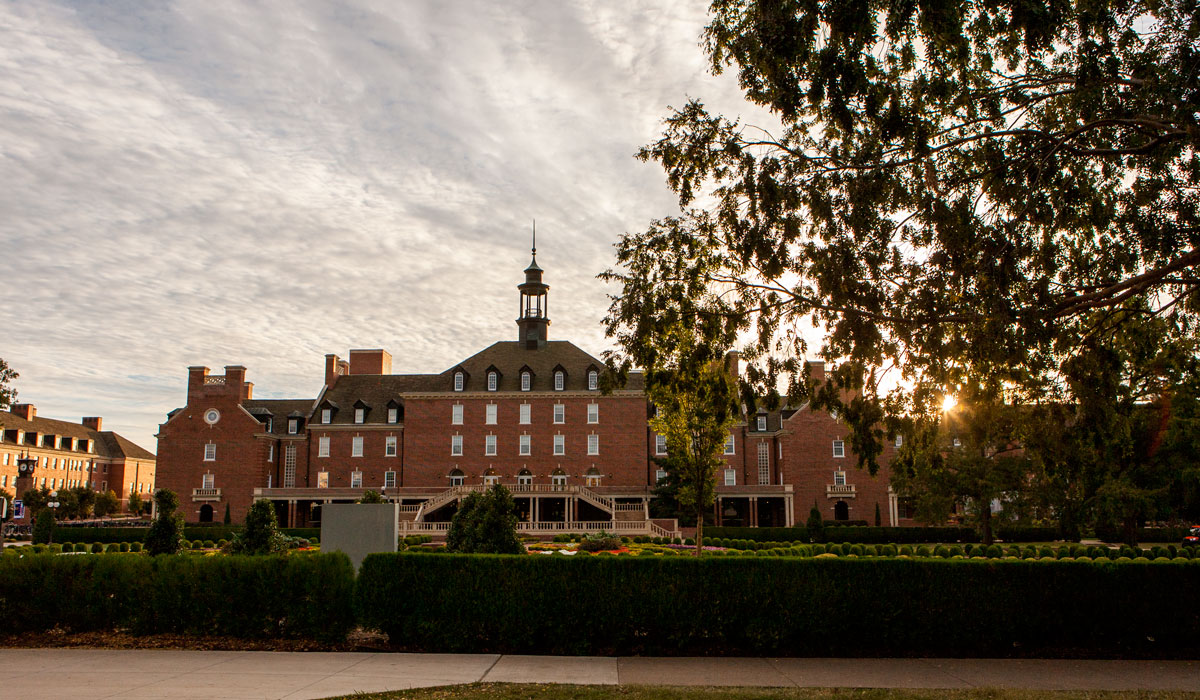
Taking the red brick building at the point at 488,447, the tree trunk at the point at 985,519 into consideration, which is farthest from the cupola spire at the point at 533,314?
the tree trunk at the point at 985,519

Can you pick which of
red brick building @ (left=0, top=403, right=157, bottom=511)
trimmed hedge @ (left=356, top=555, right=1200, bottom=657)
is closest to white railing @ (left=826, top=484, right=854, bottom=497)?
trimmed hedge @ (left=356, top=555, right=1200, bottom=657)

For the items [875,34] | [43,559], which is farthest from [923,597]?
[43,559]

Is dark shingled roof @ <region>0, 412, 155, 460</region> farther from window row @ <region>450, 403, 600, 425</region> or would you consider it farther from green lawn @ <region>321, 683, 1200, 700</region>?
green lawn @ <region>321, 683, 1200, 700</region>

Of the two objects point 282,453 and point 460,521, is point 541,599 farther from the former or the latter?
point 282,453

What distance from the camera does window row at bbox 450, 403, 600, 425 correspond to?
187ft

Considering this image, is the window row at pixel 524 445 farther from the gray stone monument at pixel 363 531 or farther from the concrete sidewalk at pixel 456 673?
the concrete sidewalk at pixel 456 673

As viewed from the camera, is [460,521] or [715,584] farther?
[460,521]

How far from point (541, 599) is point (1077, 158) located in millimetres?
10331

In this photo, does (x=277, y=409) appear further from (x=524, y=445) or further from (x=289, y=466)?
(x=524, y=445)

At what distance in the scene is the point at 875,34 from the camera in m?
9.48

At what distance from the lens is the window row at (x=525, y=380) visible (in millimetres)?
57438

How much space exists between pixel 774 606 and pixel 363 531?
8107mm

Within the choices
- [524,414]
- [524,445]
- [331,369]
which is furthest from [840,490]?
[331,369]

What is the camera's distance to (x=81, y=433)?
102m
